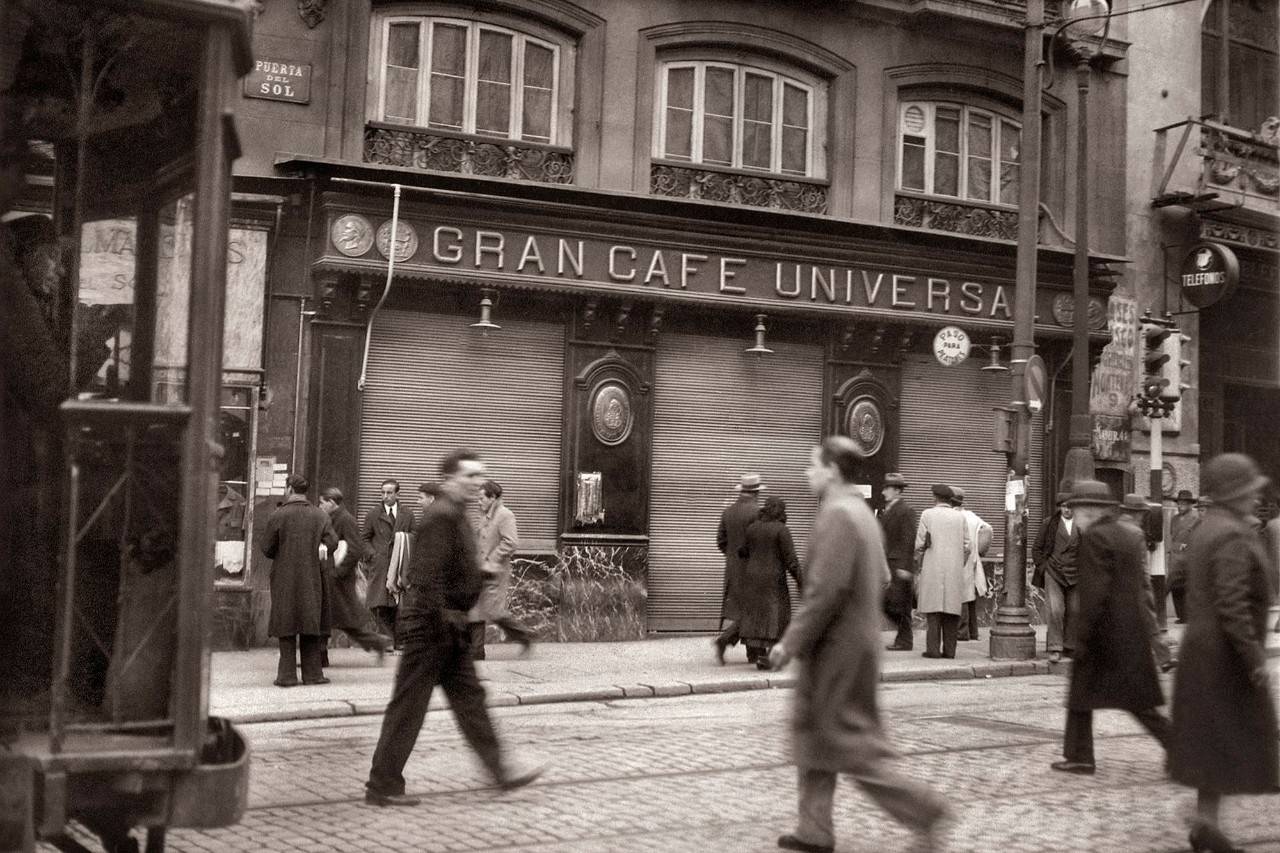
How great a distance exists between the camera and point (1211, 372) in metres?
21.8

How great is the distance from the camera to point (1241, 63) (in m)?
21.7

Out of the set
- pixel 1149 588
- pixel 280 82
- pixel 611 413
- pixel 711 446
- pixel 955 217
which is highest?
pixel 280 82

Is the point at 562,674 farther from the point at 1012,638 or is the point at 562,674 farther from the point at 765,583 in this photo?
the point at 1012,638

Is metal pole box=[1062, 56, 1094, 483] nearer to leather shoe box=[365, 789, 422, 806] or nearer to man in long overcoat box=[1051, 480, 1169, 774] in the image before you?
man in long overcoat box=[1051, 480, 1169, 774]

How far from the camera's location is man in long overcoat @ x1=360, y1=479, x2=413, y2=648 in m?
14.7

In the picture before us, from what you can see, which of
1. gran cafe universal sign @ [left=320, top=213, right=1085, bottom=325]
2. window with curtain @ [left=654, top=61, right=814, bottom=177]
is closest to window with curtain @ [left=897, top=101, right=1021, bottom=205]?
gran cafe universal sign @ [left=320, top=213, right=1085, bottom=325]

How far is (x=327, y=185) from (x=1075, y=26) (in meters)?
9.53

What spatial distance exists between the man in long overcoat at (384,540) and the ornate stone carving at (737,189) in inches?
191

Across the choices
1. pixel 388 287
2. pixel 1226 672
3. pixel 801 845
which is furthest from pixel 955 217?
pixel 801 845

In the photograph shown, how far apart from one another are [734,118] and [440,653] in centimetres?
1145

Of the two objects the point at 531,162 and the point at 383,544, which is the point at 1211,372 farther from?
the point at 383,544

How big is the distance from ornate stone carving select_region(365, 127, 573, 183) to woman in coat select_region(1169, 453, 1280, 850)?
1114 centimetres

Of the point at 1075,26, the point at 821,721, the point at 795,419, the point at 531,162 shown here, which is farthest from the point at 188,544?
the point at 1075,26

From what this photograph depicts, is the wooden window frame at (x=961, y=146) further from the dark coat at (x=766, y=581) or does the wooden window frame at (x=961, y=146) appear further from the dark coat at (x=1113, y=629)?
the dark coat at (x=1113, y=629)
